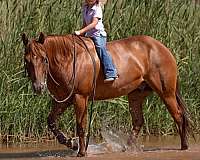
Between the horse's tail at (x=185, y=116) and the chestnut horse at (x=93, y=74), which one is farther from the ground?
the chestnut horse at (x=93, y=74)

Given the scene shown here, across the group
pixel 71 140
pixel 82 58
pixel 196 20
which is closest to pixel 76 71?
pixel 82 58

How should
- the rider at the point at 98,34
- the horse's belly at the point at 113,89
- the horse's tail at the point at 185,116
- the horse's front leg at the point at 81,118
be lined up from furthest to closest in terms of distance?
the horse's tail at the point at 185,116 < the horse's belly at the point at 113,89 < the rider at the point at 98,34 < the horse's front leg at the point at 81,118

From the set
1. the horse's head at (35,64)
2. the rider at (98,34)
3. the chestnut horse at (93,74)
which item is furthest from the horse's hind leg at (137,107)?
the horse's head at (35,64)

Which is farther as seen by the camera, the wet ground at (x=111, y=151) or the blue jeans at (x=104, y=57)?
the blue jeans at (x=104, y=57)

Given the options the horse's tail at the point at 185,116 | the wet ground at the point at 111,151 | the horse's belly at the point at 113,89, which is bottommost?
the wet ground at the point at 111,151

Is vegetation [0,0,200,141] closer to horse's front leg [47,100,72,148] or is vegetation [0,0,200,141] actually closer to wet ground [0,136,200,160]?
wet ground [0,136,200,160]

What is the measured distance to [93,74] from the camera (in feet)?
30.2

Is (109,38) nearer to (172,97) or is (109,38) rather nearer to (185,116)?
(172,97)

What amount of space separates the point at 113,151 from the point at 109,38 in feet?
7.09

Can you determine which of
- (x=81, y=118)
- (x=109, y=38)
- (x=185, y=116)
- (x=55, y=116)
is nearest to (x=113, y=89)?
(x=81, y=118)

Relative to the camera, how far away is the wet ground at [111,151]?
9.09 m

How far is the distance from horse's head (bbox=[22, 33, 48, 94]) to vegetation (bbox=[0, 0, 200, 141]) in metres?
1.66

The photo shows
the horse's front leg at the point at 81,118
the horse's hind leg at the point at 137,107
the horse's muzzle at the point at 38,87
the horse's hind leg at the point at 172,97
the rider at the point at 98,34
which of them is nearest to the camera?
the horse's muzzle at the point at 38,87

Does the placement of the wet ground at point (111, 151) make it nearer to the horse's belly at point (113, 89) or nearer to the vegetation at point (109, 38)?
the vegetation at point (109, 38)
